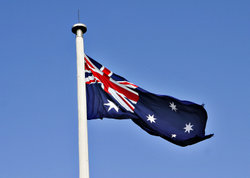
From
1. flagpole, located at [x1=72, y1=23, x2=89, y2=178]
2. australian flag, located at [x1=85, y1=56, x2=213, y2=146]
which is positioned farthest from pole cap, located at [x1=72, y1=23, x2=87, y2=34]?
australian flag, located at [x1=85, y1=56, x2=213, y2=146]

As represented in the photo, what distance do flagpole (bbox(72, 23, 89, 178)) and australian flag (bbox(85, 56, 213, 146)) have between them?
3.25 ft

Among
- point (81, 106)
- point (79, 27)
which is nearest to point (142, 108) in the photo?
point (81, 106)

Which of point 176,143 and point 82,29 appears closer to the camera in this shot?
point 82,29

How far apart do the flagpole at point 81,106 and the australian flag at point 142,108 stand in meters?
0.99

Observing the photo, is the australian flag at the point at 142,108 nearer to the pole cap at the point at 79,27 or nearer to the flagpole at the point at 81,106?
the flagpole at the point at 81,106

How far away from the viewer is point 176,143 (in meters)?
15.7

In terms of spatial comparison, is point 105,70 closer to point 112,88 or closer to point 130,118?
point 112,88

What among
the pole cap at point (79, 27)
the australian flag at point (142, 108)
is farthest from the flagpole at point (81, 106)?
the australian flag at point (142, 108)

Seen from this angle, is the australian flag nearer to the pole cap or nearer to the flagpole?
the flagpole

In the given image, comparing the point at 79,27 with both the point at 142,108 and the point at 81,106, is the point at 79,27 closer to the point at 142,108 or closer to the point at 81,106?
the point at 81,106

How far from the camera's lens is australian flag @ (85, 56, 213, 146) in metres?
14.2

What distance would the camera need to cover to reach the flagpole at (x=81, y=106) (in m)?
11.6

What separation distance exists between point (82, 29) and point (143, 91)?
356 centimetres

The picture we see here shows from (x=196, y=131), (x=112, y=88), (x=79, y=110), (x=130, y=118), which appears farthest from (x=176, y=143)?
(x=79, y=110)
